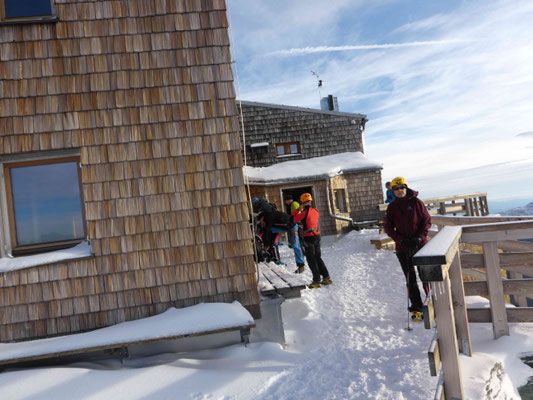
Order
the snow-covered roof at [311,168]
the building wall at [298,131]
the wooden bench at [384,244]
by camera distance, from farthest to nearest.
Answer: the building wall at [298,131] < the snow-covered roof at [311,168] < the wooden bench at [384,244]

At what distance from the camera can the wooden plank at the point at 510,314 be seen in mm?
3621

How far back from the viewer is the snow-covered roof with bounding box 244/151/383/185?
13.6m

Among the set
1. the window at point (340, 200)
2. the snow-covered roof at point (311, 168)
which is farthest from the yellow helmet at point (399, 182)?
the window at point (340, 200)

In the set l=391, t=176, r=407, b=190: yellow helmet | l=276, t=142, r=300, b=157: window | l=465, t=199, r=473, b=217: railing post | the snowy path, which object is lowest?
the snowy path

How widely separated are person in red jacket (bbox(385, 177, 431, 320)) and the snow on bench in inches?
80.9

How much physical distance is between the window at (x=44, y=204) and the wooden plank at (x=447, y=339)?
4.06 meters

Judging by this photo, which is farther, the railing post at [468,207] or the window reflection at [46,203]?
the railing post at [468,207]

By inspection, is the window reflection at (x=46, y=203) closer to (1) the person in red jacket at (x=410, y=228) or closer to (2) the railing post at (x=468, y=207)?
(1) the person in red jacket at (x=410, y=228)

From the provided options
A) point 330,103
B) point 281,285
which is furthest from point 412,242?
point 330,103

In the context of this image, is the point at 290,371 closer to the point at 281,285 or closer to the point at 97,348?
the point at 281,285

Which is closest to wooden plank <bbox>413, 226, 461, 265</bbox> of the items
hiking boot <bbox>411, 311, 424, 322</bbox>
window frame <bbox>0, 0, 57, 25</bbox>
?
hiking boot <bbox>411, 311, 424, 322</bbox>

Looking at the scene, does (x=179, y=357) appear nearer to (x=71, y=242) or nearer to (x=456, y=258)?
(x=71, y=242)

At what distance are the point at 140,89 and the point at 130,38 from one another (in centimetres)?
66

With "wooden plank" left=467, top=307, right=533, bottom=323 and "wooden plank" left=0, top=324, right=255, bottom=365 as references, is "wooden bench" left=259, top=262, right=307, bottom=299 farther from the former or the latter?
"wooden plank" left=467, top=307, right=533, bottom=323
